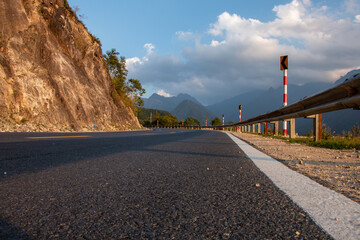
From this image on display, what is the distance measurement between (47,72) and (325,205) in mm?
20204

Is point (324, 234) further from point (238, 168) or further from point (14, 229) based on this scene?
point (238, 168)

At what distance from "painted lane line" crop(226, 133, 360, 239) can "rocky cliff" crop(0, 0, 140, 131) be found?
1372cm

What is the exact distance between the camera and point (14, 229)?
1211 mm

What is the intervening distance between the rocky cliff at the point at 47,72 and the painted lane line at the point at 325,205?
45.0ft

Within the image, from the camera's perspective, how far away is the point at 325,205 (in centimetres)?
165

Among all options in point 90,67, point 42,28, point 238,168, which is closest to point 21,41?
point 42,28

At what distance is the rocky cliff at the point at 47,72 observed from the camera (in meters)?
15.3

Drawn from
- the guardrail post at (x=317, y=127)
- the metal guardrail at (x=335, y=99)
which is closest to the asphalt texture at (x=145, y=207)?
the metal guardrail at (x=335, y=99)

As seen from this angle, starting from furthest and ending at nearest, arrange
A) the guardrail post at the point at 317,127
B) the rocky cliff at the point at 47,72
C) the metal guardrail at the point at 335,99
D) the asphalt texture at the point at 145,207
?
the rocky cliff at the point at 47,72, the guardrail post at the point at 317,127, the metal guardrail at the point at 335,99, the asphalt texture at the point at 145,207

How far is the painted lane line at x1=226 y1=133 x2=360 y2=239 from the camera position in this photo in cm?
128

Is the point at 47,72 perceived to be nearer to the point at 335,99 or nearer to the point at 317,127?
the point at 317,127

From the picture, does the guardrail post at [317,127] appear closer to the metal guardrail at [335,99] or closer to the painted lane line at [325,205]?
the metal guardrail at [335,99]

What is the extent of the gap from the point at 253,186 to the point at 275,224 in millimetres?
871

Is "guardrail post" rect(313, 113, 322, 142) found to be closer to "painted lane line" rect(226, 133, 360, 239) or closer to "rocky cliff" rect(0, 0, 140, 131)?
"painted lane line" rect(226, 133, 360, 239)
